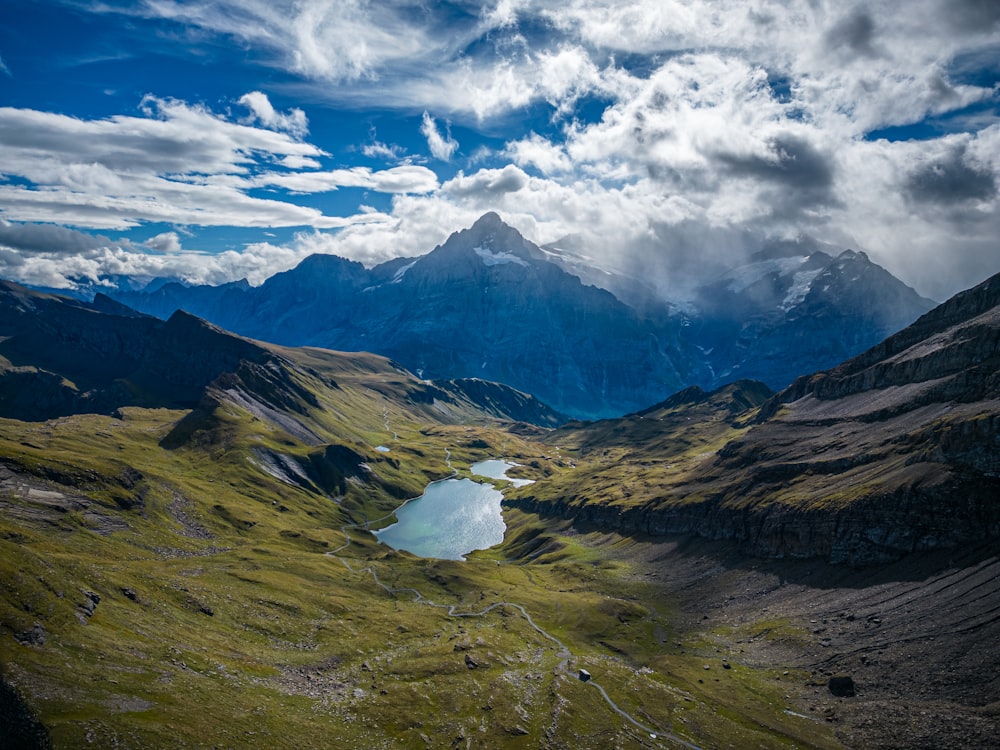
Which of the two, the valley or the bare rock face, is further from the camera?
the bare rock face

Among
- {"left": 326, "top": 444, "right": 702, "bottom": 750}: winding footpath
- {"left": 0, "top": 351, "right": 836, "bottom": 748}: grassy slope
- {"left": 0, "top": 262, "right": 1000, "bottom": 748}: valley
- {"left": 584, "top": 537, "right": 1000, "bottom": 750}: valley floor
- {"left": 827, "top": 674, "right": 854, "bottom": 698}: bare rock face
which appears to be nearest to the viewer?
{"left": 0, "top": 351, "right": 836, "bottom": 748}: grassy slope

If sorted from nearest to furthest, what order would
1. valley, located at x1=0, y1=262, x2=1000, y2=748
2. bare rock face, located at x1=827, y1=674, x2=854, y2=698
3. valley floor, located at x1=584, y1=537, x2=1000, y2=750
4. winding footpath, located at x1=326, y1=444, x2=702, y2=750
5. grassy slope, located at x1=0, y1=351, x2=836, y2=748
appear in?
grassy slope, located at x1=0, y1=351, x2=836, y2=748 → valley, located at x1=0, y1=262, x2=1000, y2=748 → valley floor, located at x1=584, y1=537, x2=1000, y2=750 → winding footpath, located at x1=326, y1=444, x2=702, y2=750 → bare rock face, located at x1=827, y1=674, x2=854, y2=698

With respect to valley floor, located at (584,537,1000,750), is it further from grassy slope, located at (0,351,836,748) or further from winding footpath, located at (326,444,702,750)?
winding footpath, located at (326,444,702,750)

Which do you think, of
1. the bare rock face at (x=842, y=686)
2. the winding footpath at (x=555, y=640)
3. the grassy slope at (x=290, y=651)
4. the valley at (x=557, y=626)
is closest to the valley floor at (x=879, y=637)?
the valley at (x=557, y=626)

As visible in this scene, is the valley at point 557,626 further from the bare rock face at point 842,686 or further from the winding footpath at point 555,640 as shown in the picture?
the winding footpath at point 555,640

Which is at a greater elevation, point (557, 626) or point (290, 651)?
point (290, 651)

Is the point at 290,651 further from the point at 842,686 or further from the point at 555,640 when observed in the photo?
the point at 842,686

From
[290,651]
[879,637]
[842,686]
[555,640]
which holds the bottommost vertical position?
[555,640]

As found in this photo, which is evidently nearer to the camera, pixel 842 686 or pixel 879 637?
pixel 842 686

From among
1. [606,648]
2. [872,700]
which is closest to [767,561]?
[606,648]

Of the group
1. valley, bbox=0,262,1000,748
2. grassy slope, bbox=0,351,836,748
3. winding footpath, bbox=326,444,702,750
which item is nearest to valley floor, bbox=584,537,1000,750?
valley, bbox=0,262,1000,748

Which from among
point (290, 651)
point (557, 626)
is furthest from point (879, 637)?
point (290, 651)

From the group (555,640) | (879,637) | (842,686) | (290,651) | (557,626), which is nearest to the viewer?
(842,686)
